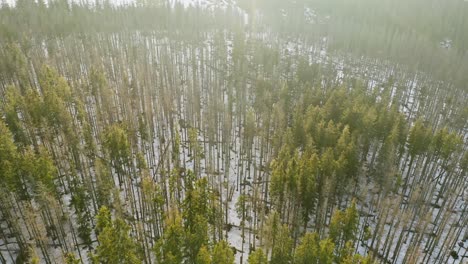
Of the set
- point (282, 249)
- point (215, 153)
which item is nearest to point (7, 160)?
point (282, 249)

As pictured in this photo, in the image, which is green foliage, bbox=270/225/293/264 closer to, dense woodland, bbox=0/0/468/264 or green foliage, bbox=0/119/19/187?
dense woodland, bbox=0/0/468/264

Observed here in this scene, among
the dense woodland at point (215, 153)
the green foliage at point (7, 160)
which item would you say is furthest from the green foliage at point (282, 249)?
the green foliage at point (7, 160)

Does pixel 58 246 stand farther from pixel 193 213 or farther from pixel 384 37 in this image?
pixel 384 37

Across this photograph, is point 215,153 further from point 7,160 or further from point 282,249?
point 7,160

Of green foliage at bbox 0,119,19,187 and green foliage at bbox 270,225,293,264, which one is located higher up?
green foliage at bbox 0,119,19,187

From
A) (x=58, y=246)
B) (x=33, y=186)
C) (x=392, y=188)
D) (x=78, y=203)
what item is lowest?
(x=392, y=188)

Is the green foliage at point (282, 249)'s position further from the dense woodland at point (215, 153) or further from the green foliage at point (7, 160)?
the green foliage at point (7, 160)

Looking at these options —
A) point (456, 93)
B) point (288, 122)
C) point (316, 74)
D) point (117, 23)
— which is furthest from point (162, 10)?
point (456, 93)

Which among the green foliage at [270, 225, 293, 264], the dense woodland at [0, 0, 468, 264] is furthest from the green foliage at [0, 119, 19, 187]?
the green foliage at [270, 225, 293, 264]
